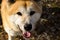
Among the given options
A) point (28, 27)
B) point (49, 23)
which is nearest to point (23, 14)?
point (28, 27)

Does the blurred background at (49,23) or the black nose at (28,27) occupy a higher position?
the black nose at (28,27)

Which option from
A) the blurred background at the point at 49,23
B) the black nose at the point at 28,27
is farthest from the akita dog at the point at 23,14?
the blurred background at the point at 49,23

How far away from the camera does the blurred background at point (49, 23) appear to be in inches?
167

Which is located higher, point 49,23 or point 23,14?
point 23,14

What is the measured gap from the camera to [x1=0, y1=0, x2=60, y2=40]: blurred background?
4250 millimetres

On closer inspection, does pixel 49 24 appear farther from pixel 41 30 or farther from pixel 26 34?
pixel 26 34

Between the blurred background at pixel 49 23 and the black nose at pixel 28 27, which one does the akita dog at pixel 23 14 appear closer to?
the black nose at pixel 28 27

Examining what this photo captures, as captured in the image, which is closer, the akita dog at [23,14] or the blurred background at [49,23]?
the akita dog at [23,14]

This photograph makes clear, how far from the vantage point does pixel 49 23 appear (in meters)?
4.55

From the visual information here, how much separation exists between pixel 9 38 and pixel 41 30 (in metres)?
0.80

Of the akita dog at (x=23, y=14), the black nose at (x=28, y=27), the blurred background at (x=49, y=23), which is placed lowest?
the blurred background at (x=49, y=23)

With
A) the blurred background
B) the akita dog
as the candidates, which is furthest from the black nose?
the blurred background

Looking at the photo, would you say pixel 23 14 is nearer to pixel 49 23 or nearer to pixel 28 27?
pixel 28 27

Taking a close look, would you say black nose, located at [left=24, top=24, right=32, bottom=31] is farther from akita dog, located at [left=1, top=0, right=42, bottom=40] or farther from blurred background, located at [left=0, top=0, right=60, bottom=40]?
blurred background, located at [left=0, top=0, right=60, bottom=40]
